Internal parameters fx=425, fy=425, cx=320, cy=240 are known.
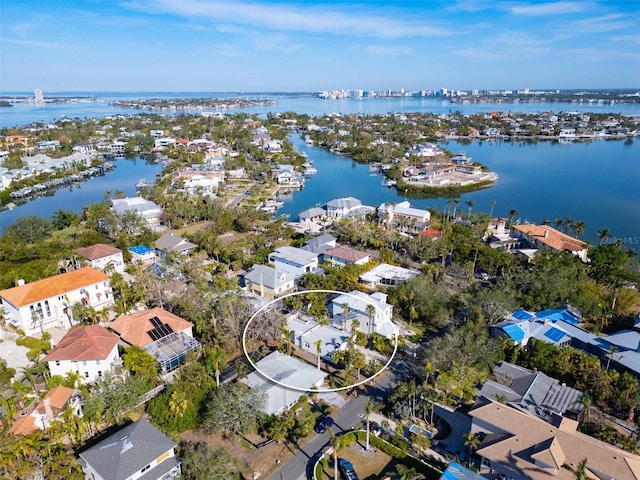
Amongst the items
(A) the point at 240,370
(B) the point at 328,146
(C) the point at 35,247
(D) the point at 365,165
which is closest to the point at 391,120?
(B) the point at 328,146

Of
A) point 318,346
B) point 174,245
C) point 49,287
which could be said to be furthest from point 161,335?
point 174,245

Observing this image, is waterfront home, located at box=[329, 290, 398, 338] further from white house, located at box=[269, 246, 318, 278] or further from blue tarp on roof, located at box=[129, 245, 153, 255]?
blue tarp on roof, located at box=[129, 245, 153, 255]

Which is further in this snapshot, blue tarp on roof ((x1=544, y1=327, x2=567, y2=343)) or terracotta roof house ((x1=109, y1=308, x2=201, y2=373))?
blue tarp on roof ((x1=544, y1=327, x2=567, y2=343))

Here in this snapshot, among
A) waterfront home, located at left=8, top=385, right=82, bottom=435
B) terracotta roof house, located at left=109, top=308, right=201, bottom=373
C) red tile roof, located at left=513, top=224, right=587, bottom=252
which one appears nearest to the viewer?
waterfront home, located at left=8, top=385, right=82, bottom=435

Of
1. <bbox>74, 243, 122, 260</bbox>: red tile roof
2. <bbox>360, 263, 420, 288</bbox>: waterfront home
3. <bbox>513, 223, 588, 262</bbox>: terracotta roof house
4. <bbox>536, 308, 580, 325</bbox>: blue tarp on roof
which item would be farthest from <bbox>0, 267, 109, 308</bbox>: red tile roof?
<bbox>513, 223, 588, 262</bbox>: terracotta roof house

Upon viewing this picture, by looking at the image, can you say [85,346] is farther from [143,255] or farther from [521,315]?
[521,315]

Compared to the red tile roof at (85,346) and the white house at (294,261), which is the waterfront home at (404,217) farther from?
the red tile roof at (85,346)
